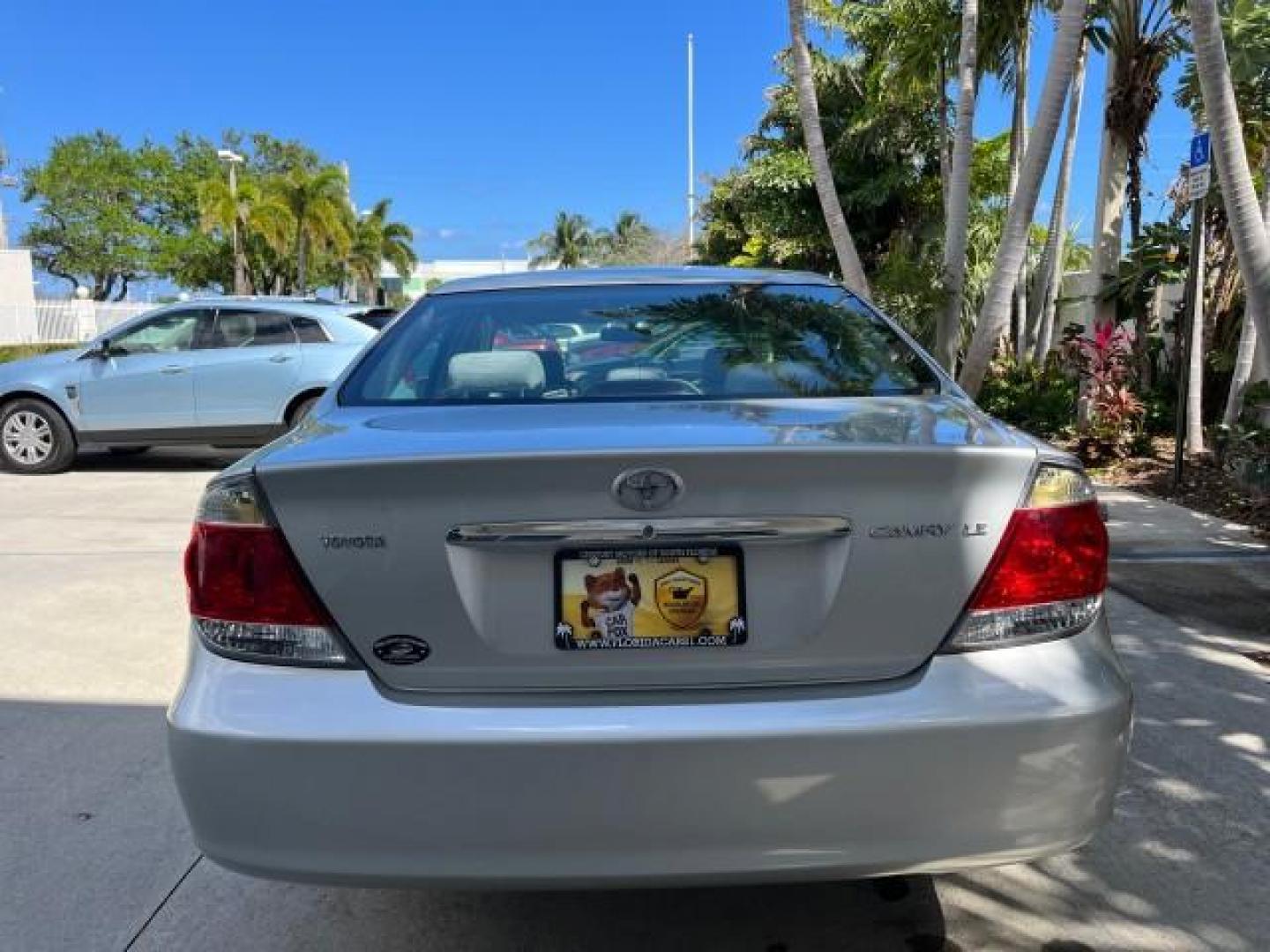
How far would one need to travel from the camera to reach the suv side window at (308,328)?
33.3 feet

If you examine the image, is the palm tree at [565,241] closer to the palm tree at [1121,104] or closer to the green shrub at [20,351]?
the green shrub at [20,351]

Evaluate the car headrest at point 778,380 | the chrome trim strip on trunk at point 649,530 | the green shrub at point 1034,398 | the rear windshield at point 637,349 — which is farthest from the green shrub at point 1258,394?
the chrome trim strip on trunk at point 649,530

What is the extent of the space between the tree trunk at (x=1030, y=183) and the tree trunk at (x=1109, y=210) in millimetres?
1695

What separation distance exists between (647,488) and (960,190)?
9.93 m

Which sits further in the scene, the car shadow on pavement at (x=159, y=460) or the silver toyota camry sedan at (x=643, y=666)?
the car shadow on pavement at (x=159, y=460)

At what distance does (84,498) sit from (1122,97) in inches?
395

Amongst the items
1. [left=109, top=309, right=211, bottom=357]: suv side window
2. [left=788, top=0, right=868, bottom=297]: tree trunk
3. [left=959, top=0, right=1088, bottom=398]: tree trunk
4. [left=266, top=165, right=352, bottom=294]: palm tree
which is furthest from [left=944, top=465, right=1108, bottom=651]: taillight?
[left=266, top=165, right=352, bottom=294]: palm tree

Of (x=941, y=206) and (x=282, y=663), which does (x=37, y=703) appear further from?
(x=941, y=206)

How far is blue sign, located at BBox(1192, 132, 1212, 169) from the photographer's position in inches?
292

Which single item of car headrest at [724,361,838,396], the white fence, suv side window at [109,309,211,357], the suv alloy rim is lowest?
the suv alloy rim

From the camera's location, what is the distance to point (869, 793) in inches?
79.4

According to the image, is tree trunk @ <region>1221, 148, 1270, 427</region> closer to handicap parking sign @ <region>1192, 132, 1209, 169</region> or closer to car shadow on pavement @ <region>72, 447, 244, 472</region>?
handicap parking sign @ <region>1192, 132, 1209, 169</region>

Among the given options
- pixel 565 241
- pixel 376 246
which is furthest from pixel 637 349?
pixel 565 241

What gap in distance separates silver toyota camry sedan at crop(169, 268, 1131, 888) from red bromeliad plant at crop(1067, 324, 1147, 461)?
7.91 m
